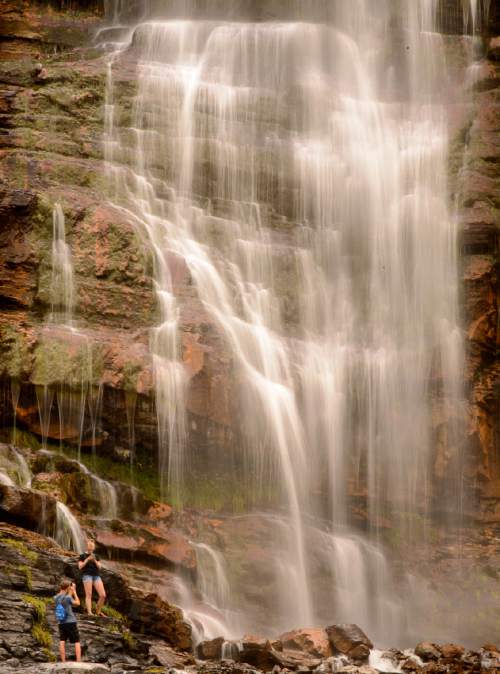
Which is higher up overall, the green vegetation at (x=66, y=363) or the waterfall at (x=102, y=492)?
the green vegetation at (x=66, y=363)

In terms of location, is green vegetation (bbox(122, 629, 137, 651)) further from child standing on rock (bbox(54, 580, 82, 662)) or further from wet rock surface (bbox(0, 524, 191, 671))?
child standing on rock (bbox(54, 580, 82, 662))

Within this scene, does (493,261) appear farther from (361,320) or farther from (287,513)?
(287,513)

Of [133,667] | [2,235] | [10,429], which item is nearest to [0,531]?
[133,667]

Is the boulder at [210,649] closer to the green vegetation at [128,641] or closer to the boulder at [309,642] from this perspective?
the boulder at [309,642]

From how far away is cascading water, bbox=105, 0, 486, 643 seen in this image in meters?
28.0

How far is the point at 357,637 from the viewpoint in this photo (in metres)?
22.3

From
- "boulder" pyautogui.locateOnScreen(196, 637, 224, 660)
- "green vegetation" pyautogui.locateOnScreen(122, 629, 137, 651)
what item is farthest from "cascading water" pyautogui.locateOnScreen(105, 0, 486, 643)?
"green vegetation" pyautogui.locateOnScreen(122, 629, 137, 651)

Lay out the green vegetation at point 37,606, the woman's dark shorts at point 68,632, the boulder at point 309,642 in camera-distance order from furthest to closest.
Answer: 1. the boulder at point 309,642
2. the green vegetation at point 37,606
3. the woman's dark shorts at point 68,632

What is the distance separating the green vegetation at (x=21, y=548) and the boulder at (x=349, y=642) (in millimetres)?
7410

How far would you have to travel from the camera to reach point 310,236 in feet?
109

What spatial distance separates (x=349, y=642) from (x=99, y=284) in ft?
42.5

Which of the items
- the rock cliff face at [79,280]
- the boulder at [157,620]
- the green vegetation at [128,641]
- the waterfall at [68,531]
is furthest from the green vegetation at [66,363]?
the green vegetation at [128,641]

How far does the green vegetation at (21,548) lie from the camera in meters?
18.5

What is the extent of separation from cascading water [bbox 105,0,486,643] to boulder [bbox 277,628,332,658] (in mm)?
2780
